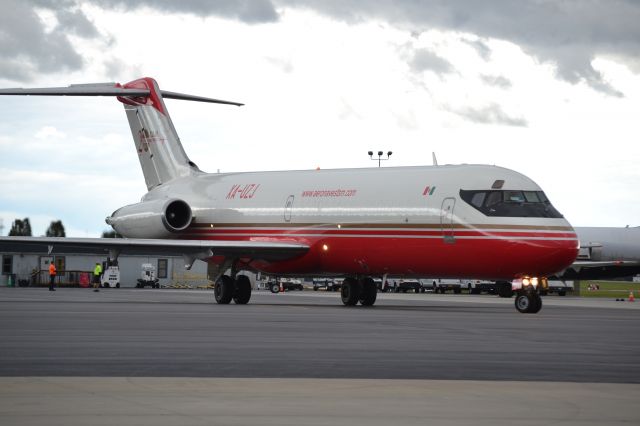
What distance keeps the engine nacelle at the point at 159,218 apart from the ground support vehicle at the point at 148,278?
42.7 m

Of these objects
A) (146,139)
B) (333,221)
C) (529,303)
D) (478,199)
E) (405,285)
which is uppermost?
(146,139)

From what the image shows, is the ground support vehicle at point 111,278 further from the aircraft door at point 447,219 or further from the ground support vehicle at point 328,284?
the aircraft door at point 447,219

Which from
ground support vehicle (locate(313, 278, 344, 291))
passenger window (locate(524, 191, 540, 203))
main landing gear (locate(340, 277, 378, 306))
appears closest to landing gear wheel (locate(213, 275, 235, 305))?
main landing gear (locate(340, 277, 378, 306))

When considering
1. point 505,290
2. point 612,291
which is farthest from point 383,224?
point 612,291

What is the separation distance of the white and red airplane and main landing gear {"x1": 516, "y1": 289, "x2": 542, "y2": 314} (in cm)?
3

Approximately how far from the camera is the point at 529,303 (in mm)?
29719

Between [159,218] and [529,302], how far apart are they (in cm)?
1461

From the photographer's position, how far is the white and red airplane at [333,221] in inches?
1180

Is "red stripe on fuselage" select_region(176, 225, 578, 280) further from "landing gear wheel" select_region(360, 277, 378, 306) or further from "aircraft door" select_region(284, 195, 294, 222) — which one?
"landing gear wheel" select_region(360, 277, 378, 306)

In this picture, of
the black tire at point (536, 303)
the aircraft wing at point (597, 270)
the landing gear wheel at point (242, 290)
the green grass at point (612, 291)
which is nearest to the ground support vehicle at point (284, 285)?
the aircraft wing at point (597, 270)

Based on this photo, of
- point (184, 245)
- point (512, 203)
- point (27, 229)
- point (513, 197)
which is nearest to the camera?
point (512, 203)

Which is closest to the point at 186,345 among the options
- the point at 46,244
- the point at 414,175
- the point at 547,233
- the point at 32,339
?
the point at 32,339

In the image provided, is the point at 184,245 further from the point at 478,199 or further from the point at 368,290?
the point at 478,199

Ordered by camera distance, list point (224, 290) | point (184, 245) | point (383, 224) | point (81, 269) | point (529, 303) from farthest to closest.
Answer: point (81, 269) < point (224, 290) < point (184, 245) < point (383, 224) < point (529, 303)
